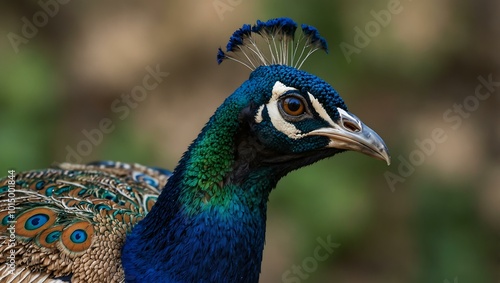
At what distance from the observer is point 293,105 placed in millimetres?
2316

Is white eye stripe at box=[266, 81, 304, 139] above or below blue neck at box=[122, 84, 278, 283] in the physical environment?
above

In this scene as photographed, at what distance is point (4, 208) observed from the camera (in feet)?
8.35

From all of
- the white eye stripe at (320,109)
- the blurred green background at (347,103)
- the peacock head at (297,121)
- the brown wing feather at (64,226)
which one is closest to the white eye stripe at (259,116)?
the peacock head at (297,121)

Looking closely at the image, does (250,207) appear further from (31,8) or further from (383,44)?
(31,8)

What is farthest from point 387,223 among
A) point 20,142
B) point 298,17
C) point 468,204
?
point 20,142

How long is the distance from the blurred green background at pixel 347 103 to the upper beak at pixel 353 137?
2.59 m

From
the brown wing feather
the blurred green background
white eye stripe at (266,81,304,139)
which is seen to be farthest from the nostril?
the blurred green background

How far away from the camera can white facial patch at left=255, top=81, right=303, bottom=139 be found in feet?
7.59

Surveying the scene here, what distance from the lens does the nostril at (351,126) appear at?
2293 mm

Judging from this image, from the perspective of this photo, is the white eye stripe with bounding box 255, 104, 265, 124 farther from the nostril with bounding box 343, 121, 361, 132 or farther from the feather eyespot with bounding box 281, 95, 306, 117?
the nostril with bounding box 343, 121, 361, 132

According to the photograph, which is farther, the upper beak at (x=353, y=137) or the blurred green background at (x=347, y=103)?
the blurred green background at (x=347, y=103)

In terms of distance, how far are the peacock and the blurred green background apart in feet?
8.17

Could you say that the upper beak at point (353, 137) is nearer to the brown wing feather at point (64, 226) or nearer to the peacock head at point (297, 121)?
the peacock head at point (297, 121)

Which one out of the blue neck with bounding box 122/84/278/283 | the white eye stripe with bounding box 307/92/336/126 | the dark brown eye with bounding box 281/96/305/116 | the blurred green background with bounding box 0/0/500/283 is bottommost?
the blue neck with bounding box 122/84/278/283
